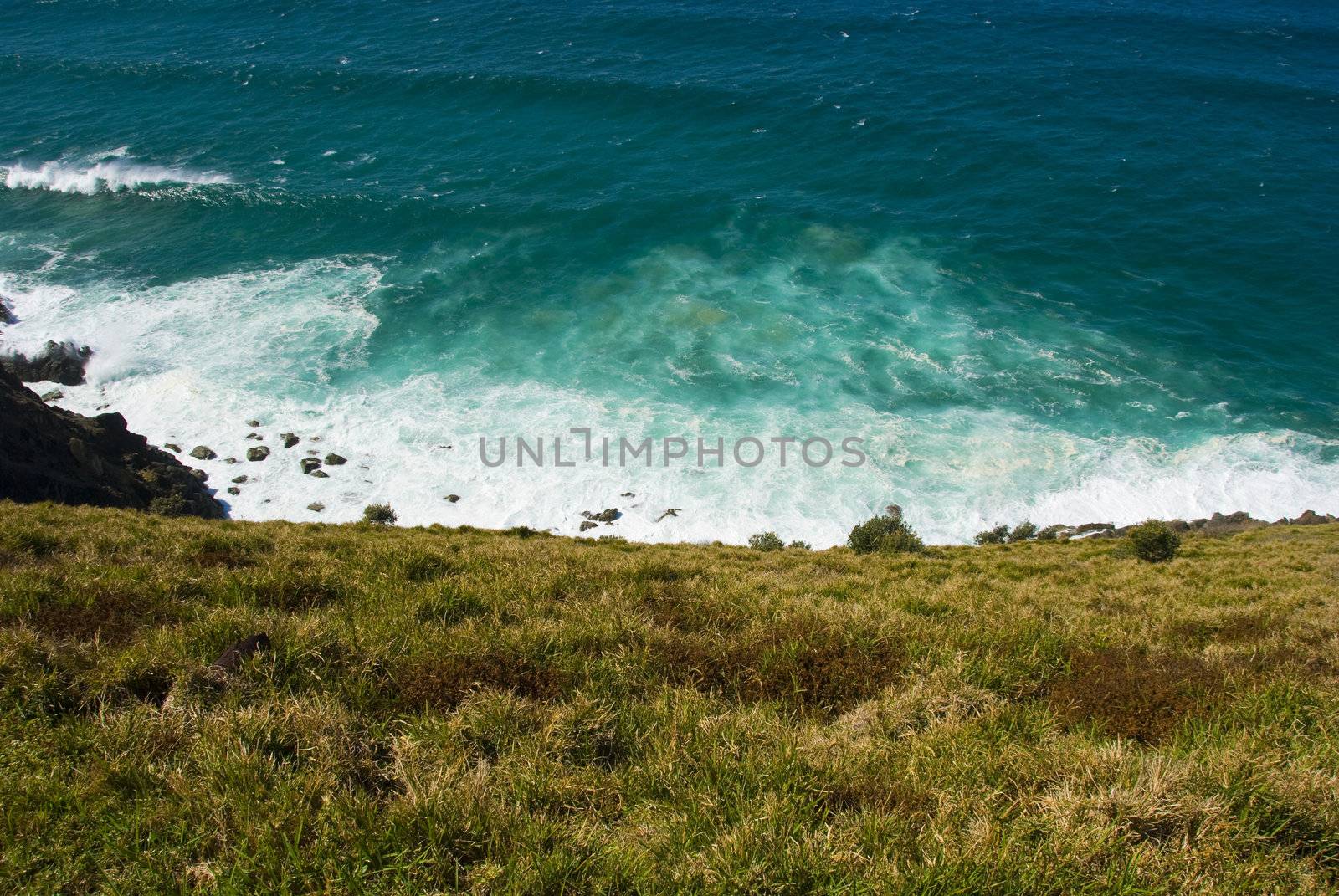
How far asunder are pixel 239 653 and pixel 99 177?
8420cm

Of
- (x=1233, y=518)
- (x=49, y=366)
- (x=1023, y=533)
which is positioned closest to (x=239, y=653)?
(x=1023, y=533)

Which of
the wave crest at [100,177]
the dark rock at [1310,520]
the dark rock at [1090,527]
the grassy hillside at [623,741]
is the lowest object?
the dark rock at [1090,527]

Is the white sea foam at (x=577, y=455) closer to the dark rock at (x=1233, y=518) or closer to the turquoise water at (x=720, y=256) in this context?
the turquoise water at (x=720, y=256)

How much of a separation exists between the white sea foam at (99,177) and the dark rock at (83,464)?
139ft

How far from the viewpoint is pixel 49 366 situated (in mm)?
49344

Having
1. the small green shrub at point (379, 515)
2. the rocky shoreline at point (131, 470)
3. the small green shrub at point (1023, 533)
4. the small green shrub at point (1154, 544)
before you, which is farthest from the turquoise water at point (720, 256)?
the small green shrub at point (1154, 544)

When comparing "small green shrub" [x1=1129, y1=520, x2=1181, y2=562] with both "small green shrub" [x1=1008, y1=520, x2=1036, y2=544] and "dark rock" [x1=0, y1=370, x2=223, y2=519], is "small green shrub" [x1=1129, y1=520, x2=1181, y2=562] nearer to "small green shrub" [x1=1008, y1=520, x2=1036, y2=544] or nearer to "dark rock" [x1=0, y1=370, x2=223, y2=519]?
"small green shrub" [x1=1008, y1=520, x2=1036, y2=544]

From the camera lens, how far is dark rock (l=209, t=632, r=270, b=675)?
828 cm

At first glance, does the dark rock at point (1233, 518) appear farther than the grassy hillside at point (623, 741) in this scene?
Yes

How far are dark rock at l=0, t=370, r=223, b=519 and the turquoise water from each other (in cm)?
412

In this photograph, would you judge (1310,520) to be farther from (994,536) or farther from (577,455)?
(577,455)

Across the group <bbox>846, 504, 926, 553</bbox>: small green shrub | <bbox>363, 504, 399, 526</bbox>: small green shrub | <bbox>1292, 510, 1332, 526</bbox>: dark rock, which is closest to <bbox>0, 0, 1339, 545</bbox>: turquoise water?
<bbox>1292, 510, 1332, 526</bbox>: dark rock

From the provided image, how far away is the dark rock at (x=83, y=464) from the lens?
2994cm

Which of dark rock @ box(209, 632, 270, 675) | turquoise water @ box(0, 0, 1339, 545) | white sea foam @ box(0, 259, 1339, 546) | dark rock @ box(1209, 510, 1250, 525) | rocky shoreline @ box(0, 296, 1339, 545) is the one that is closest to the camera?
dark rock @ box(209, 632, 270, 675)
